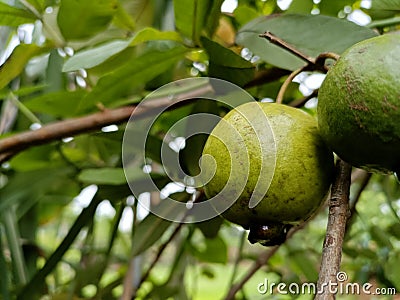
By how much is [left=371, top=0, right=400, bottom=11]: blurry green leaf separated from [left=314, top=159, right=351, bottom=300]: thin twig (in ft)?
0.84

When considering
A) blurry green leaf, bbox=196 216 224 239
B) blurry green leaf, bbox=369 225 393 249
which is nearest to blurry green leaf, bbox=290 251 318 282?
blurry green leaf, bbox=369 225 393 249

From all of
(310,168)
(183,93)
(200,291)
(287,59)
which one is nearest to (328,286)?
(310,168)

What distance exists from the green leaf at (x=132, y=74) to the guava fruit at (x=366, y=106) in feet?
0.86

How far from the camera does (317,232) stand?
1.67 metres

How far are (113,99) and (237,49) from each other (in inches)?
6.7

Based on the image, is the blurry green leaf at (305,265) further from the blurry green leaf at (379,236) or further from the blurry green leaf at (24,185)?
the blurry green leaf at (24,185)

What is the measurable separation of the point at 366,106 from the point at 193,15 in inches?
11.1

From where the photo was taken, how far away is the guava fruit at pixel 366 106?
1.45 ft

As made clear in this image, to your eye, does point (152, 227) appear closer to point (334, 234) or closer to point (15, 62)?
point (15, 62)

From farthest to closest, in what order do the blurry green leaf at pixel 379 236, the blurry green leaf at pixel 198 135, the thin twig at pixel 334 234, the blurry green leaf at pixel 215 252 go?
1. the blurry green leaf at pixel 215 252
2. the blurry green leaf at pixel 379 236
3. the blurry green leaf at pixel 198 135
4. the thin twig at pixel 334 234

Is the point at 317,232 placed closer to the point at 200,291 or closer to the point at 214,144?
the point at 200,291

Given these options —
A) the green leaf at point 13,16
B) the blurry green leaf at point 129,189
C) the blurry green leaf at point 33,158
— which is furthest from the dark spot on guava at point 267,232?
the blurry green leaf at point 33,158

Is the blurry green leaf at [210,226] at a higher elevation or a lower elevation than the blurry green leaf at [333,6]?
lower

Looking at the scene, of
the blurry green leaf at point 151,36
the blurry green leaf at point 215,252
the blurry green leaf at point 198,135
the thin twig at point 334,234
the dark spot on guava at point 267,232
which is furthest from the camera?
the blurry green leaf at point 215,252
